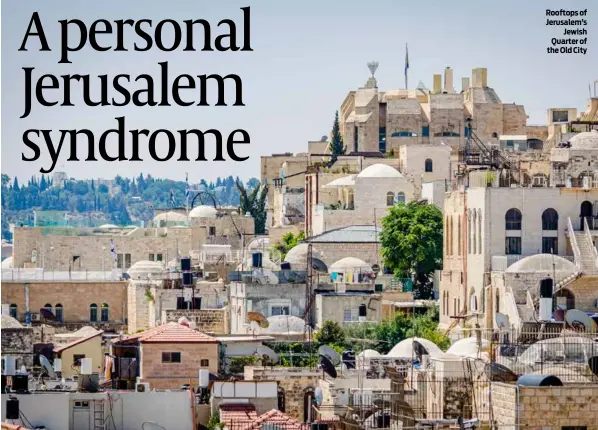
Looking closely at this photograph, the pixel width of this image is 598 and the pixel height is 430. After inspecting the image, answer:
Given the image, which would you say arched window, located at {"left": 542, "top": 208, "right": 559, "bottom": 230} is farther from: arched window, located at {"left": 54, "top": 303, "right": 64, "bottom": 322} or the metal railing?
arched window, located at {"left": 54, "top": 303, "right": 64, "bottom": 322}

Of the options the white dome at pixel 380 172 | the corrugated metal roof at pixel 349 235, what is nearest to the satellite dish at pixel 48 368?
the corrugated metal roof at pixel 349 235

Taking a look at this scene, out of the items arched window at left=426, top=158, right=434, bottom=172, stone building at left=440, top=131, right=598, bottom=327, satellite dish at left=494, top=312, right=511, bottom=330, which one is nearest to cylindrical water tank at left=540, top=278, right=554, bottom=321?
satellite dish at left=494, top=312, right=511, bottom=330

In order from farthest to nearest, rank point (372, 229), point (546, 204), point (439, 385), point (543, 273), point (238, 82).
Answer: point (372, 229), point (546, 204), point (543, 273), point (439, 385), point (238, 82)

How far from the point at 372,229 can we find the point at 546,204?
1871 cm

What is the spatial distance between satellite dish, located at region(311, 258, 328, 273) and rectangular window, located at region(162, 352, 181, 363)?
20529 mm

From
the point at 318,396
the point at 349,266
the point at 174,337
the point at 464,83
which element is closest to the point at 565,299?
the point at 174,337

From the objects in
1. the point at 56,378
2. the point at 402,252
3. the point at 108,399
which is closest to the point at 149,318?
the point at 402,252

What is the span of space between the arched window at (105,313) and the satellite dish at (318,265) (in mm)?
8645

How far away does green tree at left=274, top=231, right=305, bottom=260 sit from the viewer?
91.1 metres

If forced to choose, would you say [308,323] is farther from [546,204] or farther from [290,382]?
[290,382]

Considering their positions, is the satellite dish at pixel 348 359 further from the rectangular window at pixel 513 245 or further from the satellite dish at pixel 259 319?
the rectangular window at pixel 513 245

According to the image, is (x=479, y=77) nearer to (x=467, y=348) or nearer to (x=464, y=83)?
(x=464, y=83)

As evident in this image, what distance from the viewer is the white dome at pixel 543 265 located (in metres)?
63.6

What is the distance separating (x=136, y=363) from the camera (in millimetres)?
52594
